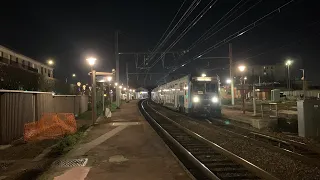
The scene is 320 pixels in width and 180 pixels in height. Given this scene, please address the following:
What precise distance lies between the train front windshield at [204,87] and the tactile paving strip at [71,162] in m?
16.6

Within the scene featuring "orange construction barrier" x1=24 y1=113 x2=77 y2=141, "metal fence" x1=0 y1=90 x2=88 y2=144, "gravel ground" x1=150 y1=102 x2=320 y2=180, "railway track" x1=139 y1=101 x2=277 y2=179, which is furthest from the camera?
"orange construction barrier" x1=24 y1=113 x2=77 y2=141

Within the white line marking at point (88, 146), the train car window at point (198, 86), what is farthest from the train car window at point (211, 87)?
the white line marking at point (88, 146)

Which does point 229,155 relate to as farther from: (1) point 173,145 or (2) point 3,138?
(2) point 3,138

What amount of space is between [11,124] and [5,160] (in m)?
3.29

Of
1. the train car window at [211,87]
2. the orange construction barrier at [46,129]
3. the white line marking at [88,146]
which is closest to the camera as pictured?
the white line marking at [88,146]

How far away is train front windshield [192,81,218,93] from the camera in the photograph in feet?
82.9

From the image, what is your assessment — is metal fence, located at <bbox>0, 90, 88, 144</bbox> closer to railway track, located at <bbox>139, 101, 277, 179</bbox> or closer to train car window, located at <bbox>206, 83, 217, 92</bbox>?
railway track, located at <bbox>139, 101, 277, 179</bbox>

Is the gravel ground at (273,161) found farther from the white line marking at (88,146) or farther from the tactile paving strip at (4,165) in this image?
the tactile paving strip at (4,165)

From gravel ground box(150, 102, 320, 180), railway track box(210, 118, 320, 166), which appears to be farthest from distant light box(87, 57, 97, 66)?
railway track box(210, 118, 320, 166)

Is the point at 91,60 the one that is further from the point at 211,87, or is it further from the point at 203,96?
the point at 211,87

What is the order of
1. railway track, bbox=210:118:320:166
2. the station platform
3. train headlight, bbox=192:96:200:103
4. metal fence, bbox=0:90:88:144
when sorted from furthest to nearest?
1. train headlight, bbox=192:96:200:103
2. metal fence, bbox=0:90:88:144
3. railway track, bbox=210:118:320:166
4. the station platform

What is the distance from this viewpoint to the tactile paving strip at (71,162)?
9043mm

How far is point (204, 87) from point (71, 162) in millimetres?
17410

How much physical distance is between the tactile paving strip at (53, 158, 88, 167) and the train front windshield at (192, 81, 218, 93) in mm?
16558
